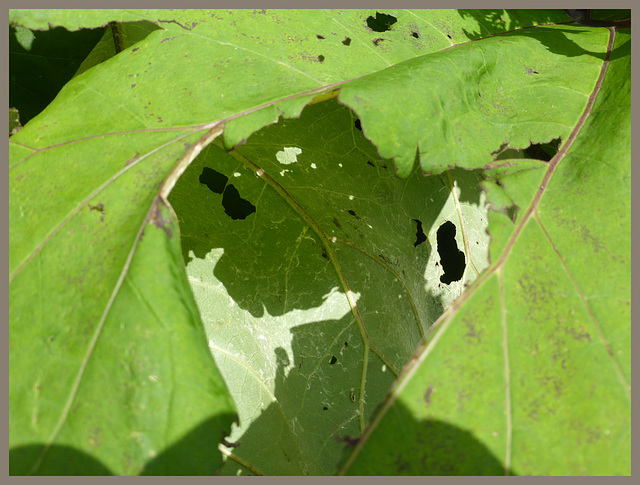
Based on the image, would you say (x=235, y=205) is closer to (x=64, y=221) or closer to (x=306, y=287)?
(x=306, y=287)

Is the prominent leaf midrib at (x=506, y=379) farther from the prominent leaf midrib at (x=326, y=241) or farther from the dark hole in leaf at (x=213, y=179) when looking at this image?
the dark hole in leaf at (x=213, y=179)

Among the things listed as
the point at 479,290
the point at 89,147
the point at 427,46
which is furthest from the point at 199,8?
the point at 479,290

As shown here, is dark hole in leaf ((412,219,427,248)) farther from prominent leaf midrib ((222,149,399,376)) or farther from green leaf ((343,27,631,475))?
green leaf ((343,27,631,475))

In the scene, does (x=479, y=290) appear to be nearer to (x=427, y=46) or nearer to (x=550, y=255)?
(x=550, y=255)

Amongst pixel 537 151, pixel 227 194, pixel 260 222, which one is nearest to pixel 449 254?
pixel 537 151

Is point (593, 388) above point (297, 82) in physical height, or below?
below

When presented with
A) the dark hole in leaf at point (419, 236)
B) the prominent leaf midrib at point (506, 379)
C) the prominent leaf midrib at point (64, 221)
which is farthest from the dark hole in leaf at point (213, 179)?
the prominent leaf midrib at point (506, 379)
